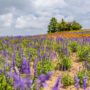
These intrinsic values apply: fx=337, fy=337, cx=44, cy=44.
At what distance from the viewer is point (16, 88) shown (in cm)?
445

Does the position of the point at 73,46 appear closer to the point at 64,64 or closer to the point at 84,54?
the point at 84,54

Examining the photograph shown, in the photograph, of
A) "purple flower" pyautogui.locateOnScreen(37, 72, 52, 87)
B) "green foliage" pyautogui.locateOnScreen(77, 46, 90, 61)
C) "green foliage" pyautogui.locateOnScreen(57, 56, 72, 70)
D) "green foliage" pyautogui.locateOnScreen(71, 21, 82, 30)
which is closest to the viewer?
"purple flower" pyautogui.locateOnScreen(37, 72, 52, 87)

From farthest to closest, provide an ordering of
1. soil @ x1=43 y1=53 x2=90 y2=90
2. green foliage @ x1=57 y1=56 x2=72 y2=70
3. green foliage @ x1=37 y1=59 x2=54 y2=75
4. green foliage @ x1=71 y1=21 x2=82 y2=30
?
green foliage @ x1=71 y1=21 x2=82 y2=30 < green foliage @ x1=57 y1=56 x2=72 y2=70 < green foliage @ x1=37 y1=59 x2=54 y2=75 < soil @ x1=43 y1=53 x2=90 y2=90

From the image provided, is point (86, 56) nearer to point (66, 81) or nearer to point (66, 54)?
point (66, 54)

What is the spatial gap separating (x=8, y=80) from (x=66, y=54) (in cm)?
456

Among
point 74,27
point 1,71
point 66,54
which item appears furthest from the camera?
point 74,27

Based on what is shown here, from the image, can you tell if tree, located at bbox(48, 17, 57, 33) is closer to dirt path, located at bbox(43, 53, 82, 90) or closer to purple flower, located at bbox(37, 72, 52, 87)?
dirt path, located at bbox(43, 53, 82, 90)

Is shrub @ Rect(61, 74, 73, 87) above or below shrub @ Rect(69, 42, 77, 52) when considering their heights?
below

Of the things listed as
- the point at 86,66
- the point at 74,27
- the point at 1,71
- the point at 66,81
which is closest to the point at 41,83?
the point at 1,71

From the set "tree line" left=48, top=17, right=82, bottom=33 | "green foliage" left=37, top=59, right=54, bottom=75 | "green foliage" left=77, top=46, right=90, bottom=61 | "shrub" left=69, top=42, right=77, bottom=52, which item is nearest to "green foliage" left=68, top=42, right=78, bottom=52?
"shrub" left=69, top=42, right=77, bottom=52

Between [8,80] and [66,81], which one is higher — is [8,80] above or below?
above

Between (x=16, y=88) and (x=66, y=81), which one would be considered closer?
(x=16, y=88)

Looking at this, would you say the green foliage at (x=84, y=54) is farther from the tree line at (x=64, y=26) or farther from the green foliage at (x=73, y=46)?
the tree line at (x=64, y=26)

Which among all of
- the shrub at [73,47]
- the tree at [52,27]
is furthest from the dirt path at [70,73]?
the tree at [52,27]
